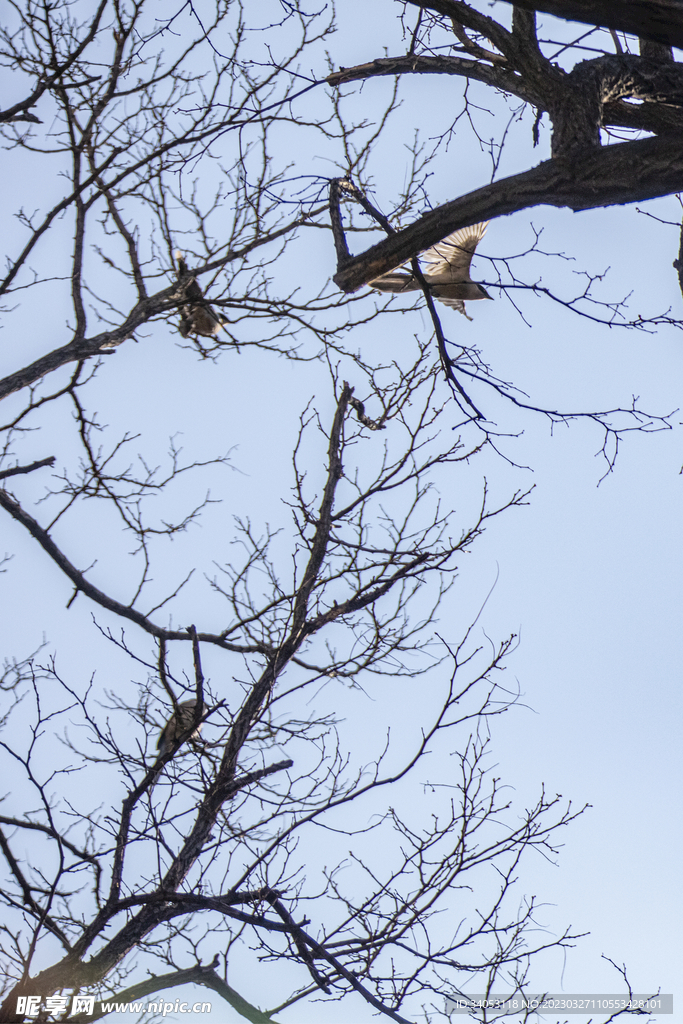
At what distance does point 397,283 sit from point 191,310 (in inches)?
108

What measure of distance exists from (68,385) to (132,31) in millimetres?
2531

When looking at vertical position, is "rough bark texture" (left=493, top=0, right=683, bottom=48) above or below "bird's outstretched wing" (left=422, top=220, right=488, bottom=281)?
below

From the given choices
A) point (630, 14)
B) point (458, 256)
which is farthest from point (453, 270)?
point (630, 14)

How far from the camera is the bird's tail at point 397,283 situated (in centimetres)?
368

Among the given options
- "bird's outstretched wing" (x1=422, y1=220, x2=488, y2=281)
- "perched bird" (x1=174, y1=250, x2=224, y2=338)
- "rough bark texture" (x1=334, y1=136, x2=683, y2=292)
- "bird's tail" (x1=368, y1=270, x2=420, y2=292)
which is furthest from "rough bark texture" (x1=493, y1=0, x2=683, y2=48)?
"perched bird" (x1=174, y1=250, x2=224, y2=338)

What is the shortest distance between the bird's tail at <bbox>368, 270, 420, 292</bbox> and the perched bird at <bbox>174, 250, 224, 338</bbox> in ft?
8.01

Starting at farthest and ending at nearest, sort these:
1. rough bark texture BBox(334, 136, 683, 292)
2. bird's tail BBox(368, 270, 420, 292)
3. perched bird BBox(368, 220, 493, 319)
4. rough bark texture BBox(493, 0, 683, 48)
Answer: perched bird BBox(368, 220, 493, 319) → bird's tail BBox(368, 270, 420, 292) → rough bark texture BBox(334, 136, 683, 292) → rough bark texture BBox(493, 0, 683, 48)

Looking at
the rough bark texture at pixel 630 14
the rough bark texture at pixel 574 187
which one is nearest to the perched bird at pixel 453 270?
the rough bark texture at pixel 574 187

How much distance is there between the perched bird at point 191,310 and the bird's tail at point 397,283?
2.44 meters

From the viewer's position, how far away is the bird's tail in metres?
3.68

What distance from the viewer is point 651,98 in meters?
3.14

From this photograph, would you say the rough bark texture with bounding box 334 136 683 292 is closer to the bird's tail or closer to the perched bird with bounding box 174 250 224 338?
the bird's tail

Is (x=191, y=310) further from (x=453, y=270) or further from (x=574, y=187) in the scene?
(x=574, y=187)

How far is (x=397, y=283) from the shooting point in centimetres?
388
